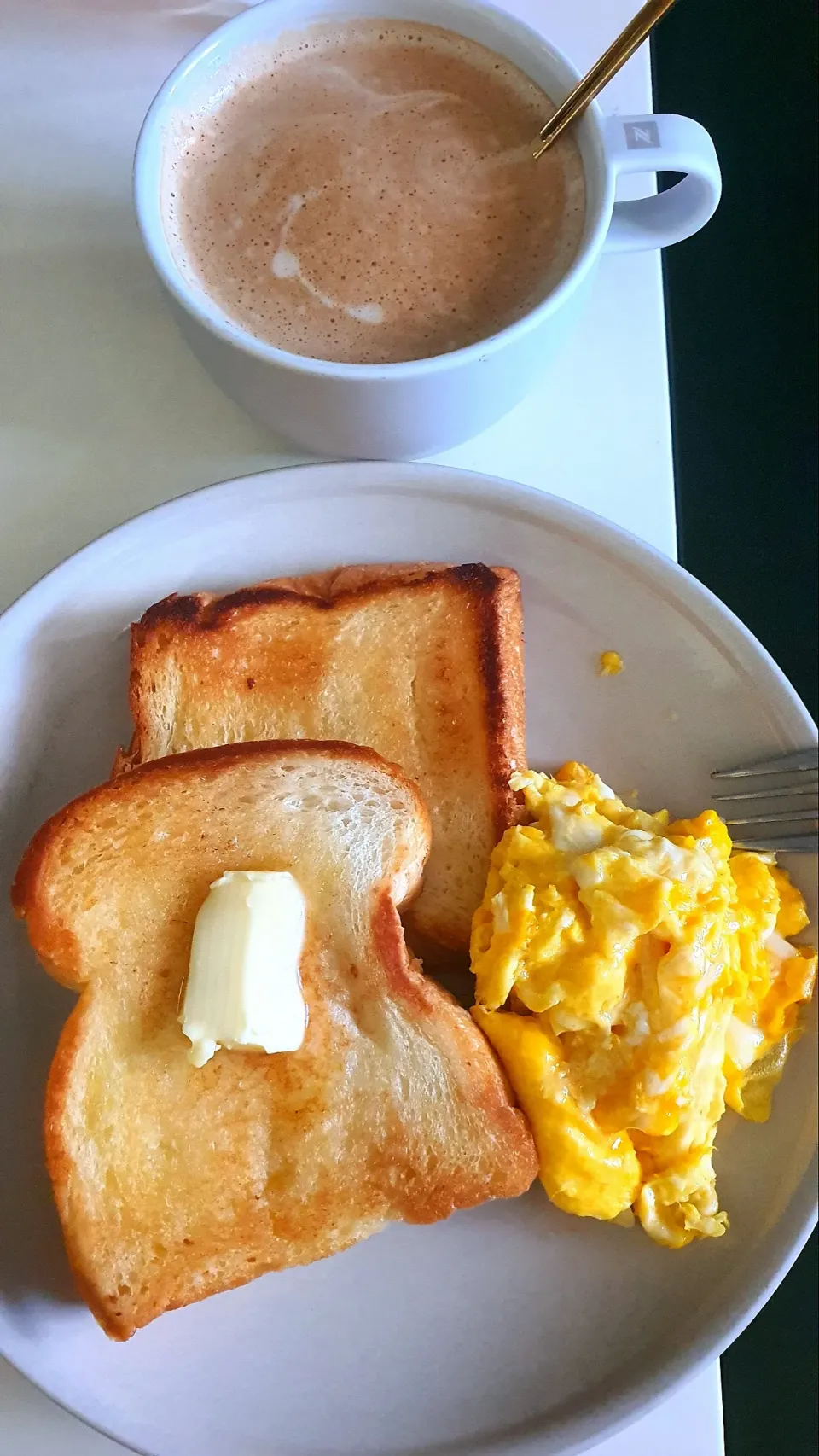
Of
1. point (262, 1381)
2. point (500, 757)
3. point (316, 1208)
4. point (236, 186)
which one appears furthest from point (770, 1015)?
point (236, 186)

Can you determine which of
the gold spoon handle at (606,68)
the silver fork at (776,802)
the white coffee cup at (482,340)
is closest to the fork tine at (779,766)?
the silver fork at (776,802)

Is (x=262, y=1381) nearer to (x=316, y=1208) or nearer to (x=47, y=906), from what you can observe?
(x=316, y=1208)

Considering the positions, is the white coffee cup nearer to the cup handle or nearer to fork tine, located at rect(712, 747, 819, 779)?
the cup handle

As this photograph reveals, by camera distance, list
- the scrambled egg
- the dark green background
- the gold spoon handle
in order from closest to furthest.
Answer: the gold spoon handle < the scrambled egg < the dark green background

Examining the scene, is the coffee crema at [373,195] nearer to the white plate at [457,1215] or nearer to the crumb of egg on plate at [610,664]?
the white plate at [457,1215]

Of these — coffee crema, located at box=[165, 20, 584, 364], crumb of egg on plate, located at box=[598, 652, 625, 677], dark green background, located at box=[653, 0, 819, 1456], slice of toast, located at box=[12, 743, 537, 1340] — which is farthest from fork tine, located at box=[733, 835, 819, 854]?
coffee crema, located at box=[165, 20, 584, 364]

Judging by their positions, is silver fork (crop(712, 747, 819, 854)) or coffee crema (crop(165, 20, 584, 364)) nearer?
coffee crema (crop(165, 20, 584, 364))

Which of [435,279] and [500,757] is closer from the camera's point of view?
[435,279]
